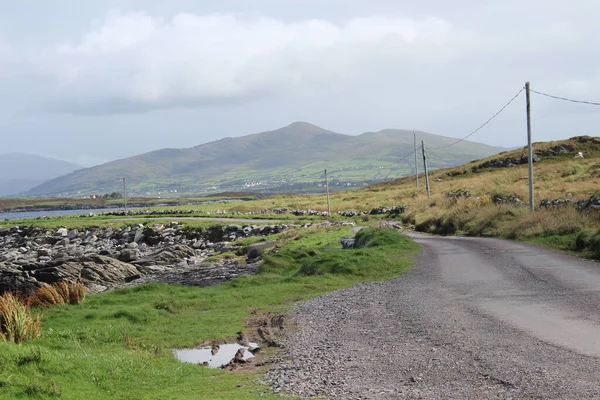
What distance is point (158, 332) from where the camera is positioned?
15414mm

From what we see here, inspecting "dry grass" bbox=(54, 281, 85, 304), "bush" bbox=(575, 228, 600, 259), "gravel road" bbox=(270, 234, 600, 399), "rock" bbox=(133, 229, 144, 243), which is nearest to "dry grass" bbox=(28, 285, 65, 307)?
"dry grass" bbox=(54, 281, 85, 304)

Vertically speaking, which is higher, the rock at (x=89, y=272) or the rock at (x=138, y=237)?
the rock at (x=89, y=272)

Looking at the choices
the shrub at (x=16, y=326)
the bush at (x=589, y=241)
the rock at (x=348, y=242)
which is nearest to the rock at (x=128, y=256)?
the rock at (x=348, y=242)

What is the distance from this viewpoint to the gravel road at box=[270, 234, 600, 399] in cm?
946

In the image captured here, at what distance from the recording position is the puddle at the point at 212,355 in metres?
12.8

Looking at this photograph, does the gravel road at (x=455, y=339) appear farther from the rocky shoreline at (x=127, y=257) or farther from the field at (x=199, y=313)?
the rocky shoreline at (x=127, y=257)

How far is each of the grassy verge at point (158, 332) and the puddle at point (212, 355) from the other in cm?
38

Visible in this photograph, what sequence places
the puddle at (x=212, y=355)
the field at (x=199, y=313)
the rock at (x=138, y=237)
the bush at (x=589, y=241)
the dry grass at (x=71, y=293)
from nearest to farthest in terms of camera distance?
the field at (x=199, y=313) < the puddle at (x=212, y=355) < the dry grass at (x=71, y=293) < the bush at (x=589, y=241) < the rock at (x=138, y=237)

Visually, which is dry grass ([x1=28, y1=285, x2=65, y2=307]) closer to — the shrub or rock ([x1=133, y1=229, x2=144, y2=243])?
the shrub

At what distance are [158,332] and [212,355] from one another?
8.33 feet

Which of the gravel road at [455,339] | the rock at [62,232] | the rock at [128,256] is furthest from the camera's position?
the rock at [62,232]

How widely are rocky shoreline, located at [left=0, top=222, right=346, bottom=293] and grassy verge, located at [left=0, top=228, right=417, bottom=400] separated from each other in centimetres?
502

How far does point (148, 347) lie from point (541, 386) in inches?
322

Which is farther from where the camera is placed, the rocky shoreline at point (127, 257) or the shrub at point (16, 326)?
the rocky shoreline at point (127, 257)
